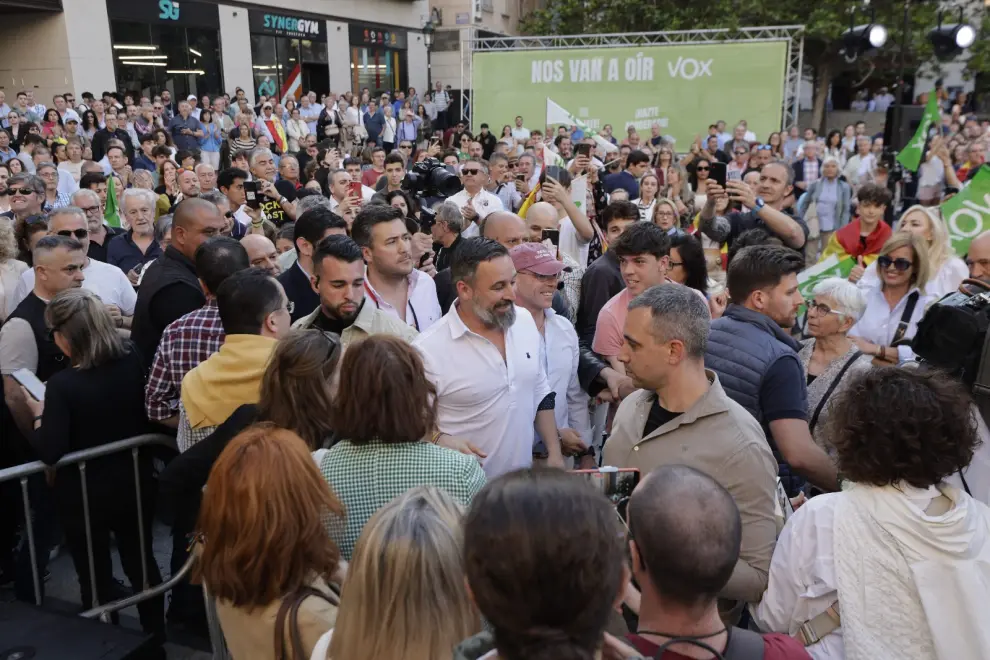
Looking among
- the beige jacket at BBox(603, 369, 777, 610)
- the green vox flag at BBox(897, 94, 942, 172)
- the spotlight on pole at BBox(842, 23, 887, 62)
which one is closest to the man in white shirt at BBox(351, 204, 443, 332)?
the beige jacket at BBox(603, 369, 777, 610)

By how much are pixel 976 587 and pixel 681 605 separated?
0.88 m

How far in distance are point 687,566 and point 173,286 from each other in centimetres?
328

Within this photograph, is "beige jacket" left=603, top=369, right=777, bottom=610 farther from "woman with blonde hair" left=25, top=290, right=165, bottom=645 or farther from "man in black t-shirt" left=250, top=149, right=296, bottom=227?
"man in black t-shirt" left=250, top=149, right=296, bottom=227

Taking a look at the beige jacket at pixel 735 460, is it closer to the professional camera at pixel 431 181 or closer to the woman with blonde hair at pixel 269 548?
the woman with blonde hair at pixel 269 548

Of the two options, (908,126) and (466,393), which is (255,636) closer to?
(466,393)

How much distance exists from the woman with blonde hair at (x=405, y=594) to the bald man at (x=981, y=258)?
3.64 m

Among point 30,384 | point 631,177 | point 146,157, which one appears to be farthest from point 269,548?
point 146,157

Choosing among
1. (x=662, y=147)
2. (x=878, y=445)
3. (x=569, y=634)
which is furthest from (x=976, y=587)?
(x=662, y=147)

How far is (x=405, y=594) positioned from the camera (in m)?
1.74

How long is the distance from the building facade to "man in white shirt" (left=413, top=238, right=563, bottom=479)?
1895cm

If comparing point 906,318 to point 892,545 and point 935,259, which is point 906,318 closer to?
point 935,259

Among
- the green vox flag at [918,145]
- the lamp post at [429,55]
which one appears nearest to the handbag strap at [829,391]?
the green vox flag at [918,145]

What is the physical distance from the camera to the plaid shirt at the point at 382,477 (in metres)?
2.33

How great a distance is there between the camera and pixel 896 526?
2.10 m
